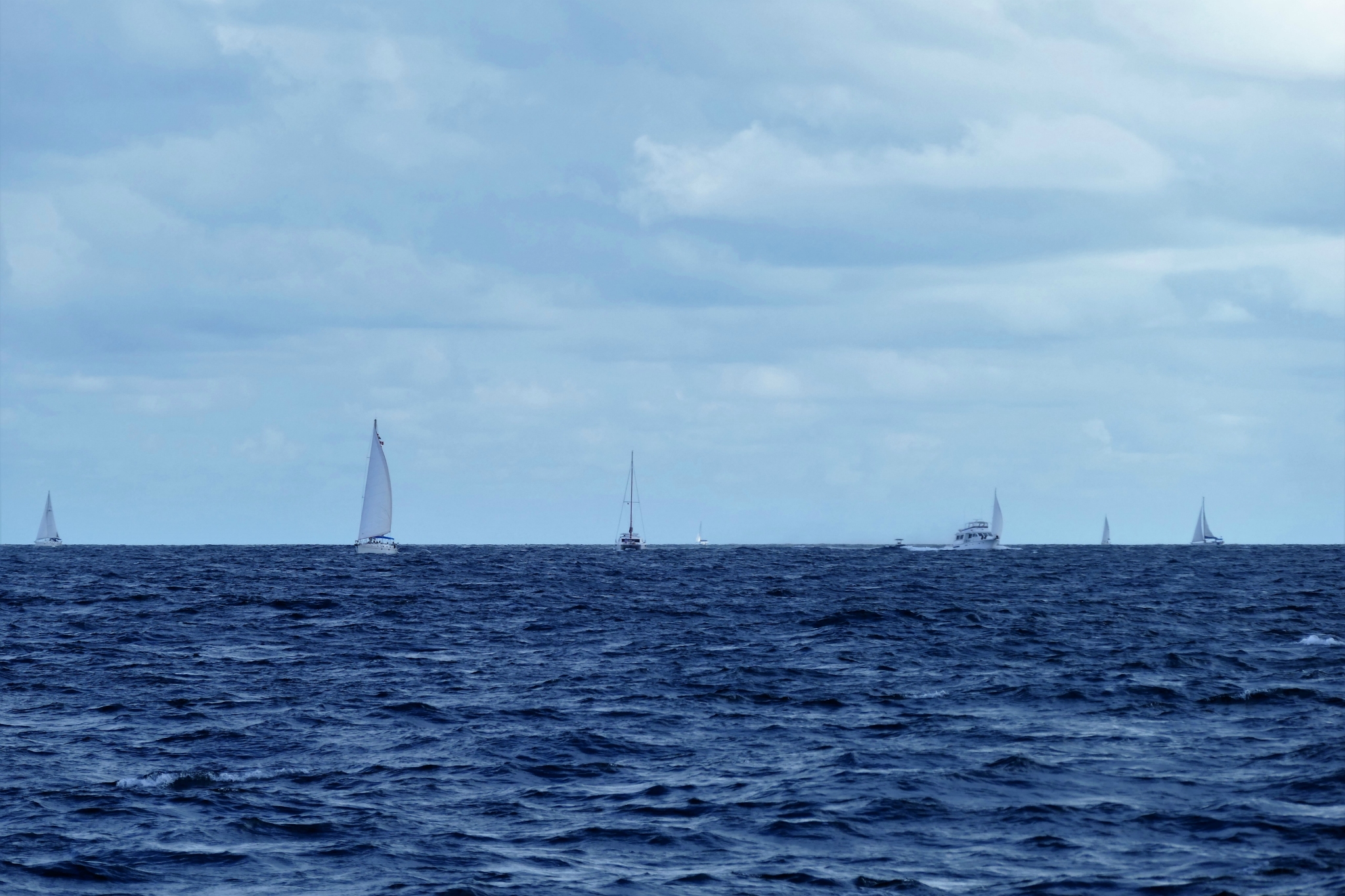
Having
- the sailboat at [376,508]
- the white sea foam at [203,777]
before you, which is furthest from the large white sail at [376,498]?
the white sea foam at [203,777]

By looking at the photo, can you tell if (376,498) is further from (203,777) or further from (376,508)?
(203,777)

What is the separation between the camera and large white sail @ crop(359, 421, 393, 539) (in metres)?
144

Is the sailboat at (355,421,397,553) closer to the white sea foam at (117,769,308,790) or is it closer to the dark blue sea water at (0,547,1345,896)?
the dark blue sea water at (0,547,1345,896)

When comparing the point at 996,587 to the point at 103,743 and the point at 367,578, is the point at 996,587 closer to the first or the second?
the point at 367,578

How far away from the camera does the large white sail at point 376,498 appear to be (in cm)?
14412

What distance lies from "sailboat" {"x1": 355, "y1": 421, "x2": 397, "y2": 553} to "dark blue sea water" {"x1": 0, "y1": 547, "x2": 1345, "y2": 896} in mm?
89444

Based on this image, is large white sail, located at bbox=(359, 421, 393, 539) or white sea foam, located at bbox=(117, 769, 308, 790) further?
large white sail, located at bbox=(359, 421, 393, 539)

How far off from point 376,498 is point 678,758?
12777cm

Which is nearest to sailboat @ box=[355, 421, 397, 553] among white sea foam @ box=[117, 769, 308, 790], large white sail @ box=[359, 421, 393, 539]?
large white sail @ box=[359, 421, 393, 539]

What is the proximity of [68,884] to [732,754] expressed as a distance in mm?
12440

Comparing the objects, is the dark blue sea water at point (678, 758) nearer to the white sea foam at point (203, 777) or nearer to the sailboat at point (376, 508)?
the white sea foam at point (203, 777)

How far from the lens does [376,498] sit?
14912 cm

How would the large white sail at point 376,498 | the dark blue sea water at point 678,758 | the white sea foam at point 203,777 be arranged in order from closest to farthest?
1. the dark blue sea water at point 678,758
2. the white sea foam at point 203,777
3. the large white sail at point 376,498

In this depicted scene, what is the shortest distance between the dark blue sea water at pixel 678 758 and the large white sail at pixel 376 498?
293 ft
